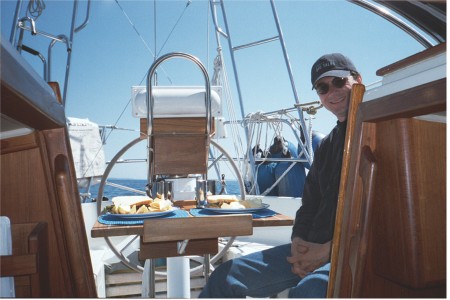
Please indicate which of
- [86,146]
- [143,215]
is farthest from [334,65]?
[86,146]

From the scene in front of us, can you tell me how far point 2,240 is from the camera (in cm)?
56

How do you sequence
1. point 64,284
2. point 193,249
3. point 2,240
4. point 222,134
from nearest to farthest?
point 2,240, point 64,284, point 193,249, point 222,134

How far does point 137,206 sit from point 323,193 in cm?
66

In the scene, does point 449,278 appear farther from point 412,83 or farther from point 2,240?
point 2,240

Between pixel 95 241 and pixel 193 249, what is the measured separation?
169 cm

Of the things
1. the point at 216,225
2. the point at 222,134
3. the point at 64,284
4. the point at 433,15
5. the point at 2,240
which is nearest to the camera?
the point at 2,240

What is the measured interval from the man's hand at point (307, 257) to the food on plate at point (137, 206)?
1.52ft

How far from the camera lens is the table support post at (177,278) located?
123 cm

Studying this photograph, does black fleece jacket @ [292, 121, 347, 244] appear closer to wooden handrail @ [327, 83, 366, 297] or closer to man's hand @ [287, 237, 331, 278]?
man's hand @ [287, 237, 331, 278]

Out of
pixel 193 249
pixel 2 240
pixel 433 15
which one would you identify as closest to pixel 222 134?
pixel 193 249

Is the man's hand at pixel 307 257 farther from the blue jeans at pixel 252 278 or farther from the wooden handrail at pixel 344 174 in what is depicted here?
the wooden handrail at pixel 344 174

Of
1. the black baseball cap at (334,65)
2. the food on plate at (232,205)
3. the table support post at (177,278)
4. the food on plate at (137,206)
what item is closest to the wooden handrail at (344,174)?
the food on plate at (232,205)

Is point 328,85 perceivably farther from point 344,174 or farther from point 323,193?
point 344,174

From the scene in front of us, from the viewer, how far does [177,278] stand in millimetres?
1241
